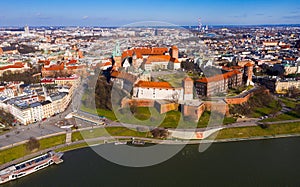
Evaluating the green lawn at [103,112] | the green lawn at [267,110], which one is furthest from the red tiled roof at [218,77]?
the green lawn at [103,112]

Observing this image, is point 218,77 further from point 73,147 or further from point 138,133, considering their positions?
point 73,147

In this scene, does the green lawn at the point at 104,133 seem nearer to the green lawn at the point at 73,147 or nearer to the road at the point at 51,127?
the road at the point at 51,127

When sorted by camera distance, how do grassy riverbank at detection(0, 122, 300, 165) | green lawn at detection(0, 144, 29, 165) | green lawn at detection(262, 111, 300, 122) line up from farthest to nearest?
green lawn at detection(262, 111, 300, 122) → grassy riverbank at detection(0, 122, 300, 165) → green lawn at detection(0, 144, 29, 165)


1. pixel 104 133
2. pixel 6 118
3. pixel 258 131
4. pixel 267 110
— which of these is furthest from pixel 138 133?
pixel 267 110

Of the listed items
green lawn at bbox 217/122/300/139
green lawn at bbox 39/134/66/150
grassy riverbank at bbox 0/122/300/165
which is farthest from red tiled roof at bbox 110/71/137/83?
green lawn at bbox 217/122/300/139

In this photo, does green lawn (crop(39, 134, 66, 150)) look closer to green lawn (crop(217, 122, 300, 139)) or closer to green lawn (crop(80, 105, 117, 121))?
green lawn (crop(80, 105, 117, 121))

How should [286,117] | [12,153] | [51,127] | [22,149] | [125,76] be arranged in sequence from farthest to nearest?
[125,76] < [286,117] < [51,127] < [22,149] < [12,153]
